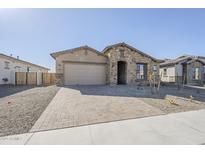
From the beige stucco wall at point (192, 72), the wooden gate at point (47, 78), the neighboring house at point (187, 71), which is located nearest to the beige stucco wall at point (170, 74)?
the neighboring house at point (187, 71)

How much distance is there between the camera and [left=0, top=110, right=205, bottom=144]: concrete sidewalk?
3646mm

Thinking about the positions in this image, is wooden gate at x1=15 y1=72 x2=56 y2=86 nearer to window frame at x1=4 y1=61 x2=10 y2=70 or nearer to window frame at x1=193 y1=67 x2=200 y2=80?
window frame at x1=4 y1=61 x2=10 y2=70

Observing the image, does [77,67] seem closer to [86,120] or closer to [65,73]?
[65,73]

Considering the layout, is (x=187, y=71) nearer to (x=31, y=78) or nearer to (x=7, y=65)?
(x=31, y=78)

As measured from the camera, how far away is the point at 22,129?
4.31 m

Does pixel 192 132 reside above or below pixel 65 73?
below

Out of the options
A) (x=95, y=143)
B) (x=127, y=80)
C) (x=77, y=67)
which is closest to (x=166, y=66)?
(x=127, y=80)

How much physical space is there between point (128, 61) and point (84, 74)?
567cm

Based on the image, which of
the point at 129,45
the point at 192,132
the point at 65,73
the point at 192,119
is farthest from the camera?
the point at 129,45

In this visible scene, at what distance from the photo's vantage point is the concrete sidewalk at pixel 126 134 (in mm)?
3646

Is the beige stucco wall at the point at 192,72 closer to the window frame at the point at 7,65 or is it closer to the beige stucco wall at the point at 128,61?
the beige stucco wall at the point at 128,61

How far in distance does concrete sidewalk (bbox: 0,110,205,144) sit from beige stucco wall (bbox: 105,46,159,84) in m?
13.4

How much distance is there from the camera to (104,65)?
18875mm
